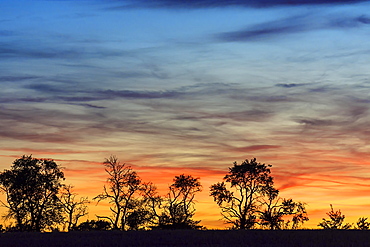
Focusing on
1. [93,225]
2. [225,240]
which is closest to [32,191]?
[93,225]

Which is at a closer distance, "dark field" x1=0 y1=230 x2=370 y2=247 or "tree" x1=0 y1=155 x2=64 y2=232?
"dark field" x1=0 y1=230 x2=370 y2=247

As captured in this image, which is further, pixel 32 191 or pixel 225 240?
pixel 32 191

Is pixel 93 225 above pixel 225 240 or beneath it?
above

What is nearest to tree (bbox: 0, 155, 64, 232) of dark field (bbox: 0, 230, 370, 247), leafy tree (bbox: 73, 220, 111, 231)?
leafy tree (bbox: 73, 220, 111, 231)

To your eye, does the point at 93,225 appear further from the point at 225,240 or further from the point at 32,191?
the point at 225,240

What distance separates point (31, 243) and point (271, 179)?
4800cm

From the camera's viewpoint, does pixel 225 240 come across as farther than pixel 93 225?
No

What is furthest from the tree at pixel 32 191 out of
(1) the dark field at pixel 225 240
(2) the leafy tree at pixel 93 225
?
(1) the dark field at pixel 225 240

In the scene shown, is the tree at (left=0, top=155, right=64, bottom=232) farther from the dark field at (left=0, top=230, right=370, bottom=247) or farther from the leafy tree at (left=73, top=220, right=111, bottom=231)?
the dark field at (left=0, top=230, right=370, bottom=247)

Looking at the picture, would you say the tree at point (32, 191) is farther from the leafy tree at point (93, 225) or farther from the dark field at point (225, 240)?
the dark field at point (225, 240)

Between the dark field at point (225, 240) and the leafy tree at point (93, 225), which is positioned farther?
the leafy tree at point (93, 225)

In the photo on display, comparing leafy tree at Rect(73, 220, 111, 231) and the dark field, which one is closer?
the dark field

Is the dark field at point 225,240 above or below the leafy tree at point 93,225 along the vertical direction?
below

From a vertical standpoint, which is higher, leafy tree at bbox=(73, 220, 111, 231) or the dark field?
leafy tree at bbox=(73, 220, 111, 231)
